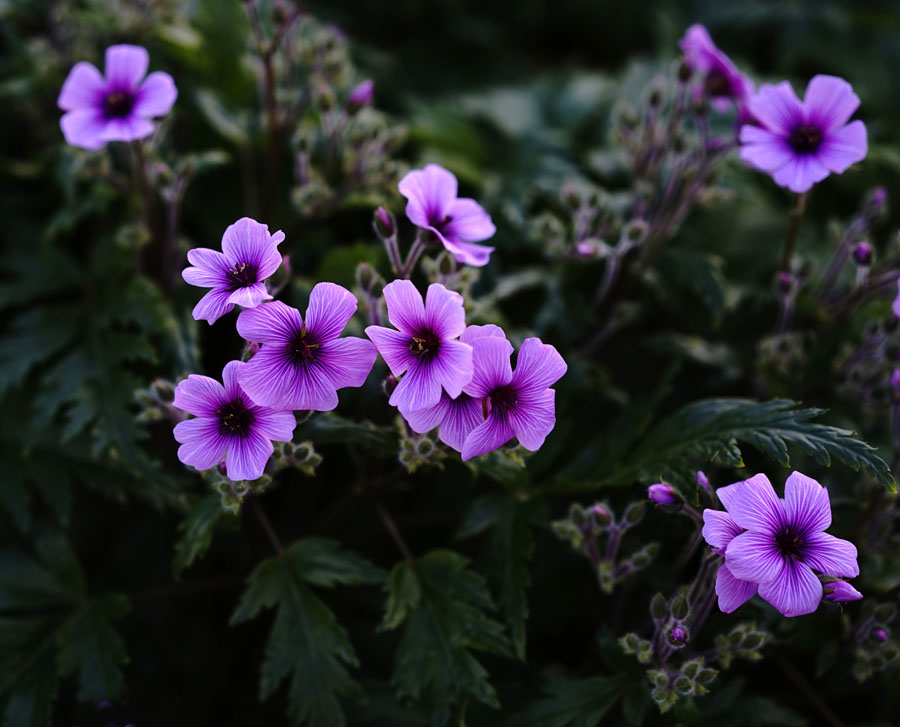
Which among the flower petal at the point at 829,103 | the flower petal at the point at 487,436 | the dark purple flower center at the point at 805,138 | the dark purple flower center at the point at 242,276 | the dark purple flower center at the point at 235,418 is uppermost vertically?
the flower petal at the point at 829,103

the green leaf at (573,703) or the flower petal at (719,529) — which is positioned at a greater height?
the flower petal at (719,529)

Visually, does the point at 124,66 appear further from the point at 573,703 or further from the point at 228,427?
the point at 573,703

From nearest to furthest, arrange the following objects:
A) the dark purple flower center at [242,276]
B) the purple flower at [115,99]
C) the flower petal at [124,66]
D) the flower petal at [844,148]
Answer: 1. the dark purple flower center at [242,276]
2. the flower petal at [844,148]
3. the purple flower at [115,99]
4. the flower petal at [124,66]

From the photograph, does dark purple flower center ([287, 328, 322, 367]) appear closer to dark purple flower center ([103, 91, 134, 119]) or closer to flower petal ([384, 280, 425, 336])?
flower petal ([384, 280, 425, 336])

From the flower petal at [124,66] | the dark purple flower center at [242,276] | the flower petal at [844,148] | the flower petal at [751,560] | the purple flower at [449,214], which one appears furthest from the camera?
the flower petal at [124,66]

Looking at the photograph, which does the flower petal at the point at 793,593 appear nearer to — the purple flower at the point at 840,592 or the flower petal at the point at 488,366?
the purple flower at the point at 840,592

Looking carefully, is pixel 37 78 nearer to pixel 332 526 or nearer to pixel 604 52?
pixel 332 526

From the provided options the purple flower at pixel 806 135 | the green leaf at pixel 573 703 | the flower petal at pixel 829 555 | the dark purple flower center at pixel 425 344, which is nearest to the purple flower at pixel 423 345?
the dark purple flower center at pixel 425 344
